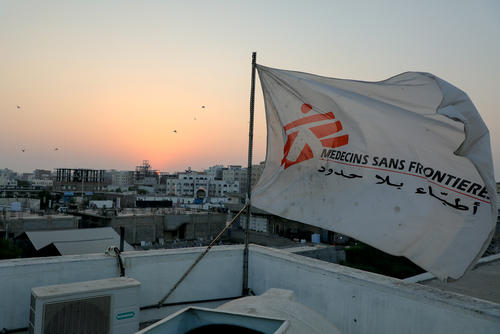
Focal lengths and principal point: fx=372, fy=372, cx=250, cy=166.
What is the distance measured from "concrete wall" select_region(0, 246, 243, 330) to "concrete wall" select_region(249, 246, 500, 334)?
68cm

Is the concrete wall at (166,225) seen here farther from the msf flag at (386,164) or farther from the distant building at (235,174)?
the distant building at (235,174)

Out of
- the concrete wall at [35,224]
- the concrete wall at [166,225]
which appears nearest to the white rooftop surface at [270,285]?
the concrete wall at [35,224]

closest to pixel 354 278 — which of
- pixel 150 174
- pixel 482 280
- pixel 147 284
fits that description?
pixel 147 284

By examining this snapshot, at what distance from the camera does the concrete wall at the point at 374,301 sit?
10.5 ft

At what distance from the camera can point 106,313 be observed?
405cm

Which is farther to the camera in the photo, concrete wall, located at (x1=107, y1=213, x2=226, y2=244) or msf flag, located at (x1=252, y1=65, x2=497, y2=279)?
concrete wall, located at (x1=107, y1=213, x2=226, y2=244)

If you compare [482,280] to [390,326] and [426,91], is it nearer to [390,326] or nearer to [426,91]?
[390,326]

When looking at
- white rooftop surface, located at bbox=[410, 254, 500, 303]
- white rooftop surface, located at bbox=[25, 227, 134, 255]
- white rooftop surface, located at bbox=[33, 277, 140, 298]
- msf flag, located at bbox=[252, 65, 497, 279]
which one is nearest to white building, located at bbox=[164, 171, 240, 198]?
white rooftop surface, located at bbox=[25, 227, 134, 255]

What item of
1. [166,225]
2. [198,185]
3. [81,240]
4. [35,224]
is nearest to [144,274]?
[81,240]

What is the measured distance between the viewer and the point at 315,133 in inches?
180

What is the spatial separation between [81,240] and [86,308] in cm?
1052

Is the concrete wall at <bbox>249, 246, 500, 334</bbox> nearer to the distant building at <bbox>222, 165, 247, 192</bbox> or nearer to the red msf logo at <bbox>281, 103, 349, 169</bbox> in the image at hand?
the red msf logo at <bbox>281, 103, 349, 169</bbox>

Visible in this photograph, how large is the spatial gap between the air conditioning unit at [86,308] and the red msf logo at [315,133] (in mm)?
2460

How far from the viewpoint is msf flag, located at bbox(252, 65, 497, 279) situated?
3.21 meters
